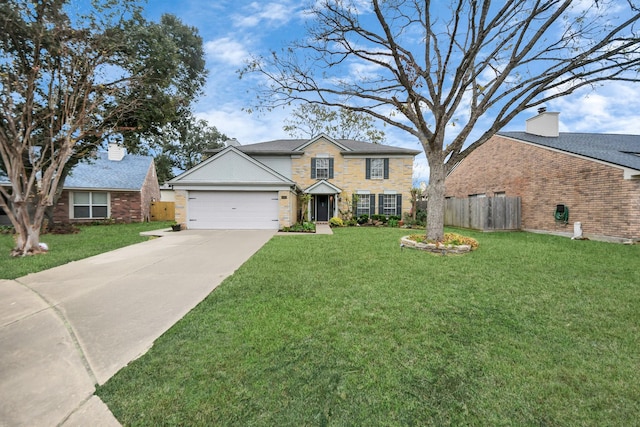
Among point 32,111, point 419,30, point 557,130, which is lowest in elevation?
point 32,111

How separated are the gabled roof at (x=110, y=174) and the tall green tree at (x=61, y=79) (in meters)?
8.60

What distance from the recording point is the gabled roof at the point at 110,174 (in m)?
18.0

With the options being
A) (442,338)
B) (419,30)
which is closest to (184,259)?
(442,338)

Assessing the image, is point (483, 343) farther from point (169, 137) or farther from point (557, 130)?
point (557, 130)

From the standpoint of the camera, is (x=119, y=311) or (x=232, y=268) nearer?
(x=119, y=311)

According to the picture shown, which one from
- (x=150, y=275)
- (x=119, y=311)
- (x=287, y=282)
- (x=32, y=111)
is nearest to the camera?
(x=119, y=311)

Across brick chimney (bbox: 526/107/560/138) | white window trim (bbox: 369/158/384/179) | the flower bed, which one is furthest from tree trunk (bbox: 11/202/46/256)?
brick chimney (bbox: 526/107/560/138)

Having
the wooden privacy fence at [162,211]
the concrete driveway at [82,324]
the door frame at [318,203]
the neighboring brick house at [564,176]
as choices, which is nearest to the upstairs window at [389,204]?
the door frame at [318,203]

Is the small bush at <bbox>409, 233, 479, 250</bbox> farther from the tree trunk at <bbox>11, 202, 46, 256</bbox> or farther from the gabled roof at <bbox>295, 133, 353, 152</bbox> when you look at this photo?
the tree trunk at <bbox>11, 202, 46, 256</bbox>

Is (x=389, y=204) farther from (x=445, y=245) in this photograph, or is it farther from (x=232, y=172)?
(x=445, y=245)

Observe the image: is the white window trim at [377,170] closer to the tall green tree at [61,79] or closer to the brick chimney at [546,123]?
the brick chimney at [546,123]

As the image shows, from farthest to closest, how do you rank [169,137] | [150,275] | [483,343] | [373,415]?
[169,137] < [150,275] < [483,343] < [373,415]

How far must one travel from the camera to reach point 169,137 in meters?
14.4

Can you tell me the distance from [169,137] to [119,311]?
13.0m
